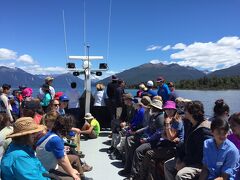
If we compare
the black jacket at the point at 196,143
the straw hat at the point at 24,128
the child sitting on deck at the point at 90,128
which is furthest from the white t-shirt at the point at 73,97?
the straw hat at the point at 24,128

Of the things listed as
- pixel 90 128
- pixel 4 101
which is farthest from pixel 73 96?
pixel 4 101

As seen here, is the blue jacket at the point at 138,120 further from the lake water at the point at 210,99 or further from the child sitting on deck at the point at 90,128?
the child sitting on deck at the point at 90,128

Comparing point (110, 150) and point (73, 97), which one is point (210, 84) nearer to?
point (73, 97)

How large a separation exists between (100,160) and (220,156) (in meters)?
3.62

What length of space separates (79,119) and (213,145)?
6265 mm

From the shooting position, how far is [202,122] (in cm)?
390

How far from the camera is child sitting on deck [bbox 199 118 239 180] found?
3.29m

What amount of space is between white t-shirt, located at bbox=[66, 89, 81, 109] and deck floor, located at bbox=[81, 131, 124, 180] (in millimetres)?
1315

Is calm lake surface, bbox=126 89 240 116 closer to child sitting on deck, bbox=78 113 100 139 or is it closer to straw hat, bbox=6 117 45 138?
child sitting on deck, bbox=78 113 100 139

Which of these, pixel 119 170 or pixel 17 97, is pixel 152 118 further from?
pixel 17 97

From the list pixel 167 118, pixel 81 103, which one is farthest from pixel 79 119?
pixel 167 118

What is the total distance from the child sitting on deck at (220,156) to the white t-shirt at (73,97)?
6.44 m

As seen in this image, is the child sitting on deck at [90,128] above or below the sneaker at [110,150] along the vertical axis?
above

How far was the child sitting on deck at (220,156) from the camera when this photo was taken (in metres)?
3.29
